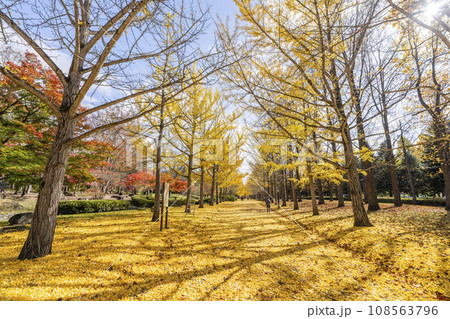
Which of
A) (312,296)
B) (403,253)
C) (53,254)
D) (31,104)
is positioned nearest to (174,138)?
(31,104)

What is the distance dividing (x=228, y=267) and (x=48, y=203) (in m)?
3.76

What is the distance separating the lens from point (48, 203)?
3.38 meters

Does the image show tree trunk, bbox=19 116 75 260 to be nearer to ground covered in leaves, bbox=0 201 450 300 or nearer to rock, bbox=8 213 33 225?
ground covered in leaves, bbox=0 201 450 300

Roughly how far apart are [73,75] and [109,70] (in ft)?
3.04

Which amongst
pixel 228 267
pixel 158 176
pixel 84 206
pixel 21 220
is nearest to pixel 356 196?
pixel 228 267

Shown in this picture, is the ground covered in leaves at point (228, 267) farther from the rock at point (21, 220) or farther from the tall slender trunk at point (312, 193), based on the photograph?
the tall slender trunk at point (312, 193)

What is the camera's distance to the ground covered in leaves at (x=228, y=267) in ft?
8.14

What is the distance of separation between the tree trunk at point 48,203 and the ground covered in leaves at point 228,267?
0.24m

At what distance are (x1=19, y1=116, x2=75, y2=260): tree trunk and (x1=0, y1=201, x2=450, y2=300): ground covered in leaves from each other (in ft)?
0.80

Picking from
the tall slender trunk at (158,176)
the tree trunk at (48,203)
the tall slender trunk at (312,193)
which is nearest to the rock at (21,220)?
the tall slender trunk at (158,176)

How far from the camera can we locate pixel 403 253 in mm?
3859

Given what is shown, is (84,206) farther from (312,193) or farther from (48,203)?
(312,193)

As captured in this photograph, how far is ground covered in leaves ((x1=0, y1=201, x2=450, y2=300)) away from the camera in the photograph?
8.14 feet

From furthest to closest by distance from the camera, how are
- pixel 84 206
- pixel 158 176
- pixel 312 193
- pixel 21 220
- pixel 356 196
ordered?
1. pixel 84 206
2. pixel 312 193
3. pixel 158 176
4. pixel 21 220
5. pixel 356 196
